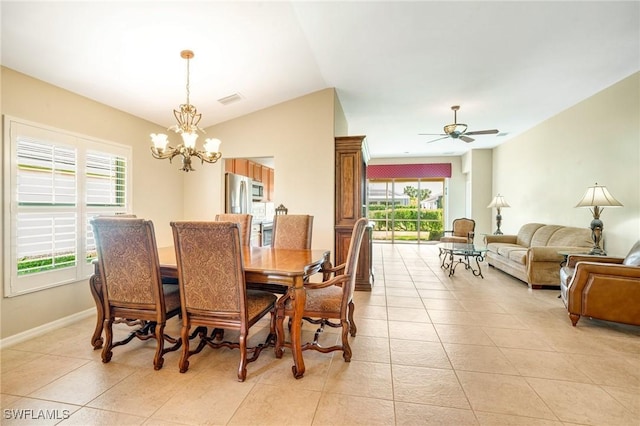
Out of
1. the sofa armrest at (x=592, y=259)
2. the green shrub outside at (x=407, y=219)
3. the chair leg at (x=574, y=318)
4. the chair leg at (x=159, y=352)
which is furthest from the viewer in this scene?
the green shrub outside at (x=407, y=219)

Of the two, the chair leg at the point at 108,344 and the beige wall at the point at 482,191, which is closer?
the chair leg at the point at 108,344

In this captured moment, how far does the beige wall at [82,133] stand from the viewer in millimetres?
2482

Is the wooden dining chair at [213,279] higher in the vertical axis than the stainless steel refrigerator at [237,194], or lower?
lower

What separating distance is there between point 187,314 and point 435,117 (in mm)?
5223

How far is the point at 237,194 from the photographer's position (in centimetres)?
490

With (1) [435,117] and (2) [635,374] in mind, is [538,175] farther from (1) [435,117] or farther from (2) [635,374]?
(2) [635,374]

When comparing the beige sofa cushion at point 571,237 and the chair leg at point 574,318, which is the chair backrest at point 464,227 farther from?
the chair leg at point 574,318

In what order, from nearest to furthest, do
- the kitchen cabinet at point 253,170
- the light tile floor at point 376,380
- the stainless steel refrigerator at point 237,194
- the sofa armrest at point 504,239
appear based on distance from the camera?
the light tile floor at point 376,380 → the stainless steel refrigerator at point 237,194 → the kitchen cabinet at point 253,170 → the sofa armrest at point 504,239

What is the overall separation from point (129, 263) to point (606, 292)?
4.10 meters

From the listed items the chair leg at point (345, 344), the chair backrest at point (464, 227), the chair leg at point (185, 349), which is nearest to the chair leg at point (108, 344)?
the chair leg at point (185, 349)

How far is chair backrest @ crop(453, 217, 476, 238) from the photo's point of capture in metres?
6.99

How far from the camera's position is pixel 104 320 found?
2295 millimetres

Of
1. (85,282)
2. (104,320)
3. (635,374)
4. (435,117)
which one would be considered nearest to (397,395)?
(635,374)

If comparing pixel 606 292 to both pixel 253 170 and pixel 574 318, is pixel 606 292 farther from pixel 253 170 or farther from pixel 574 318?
pixel 253 170
